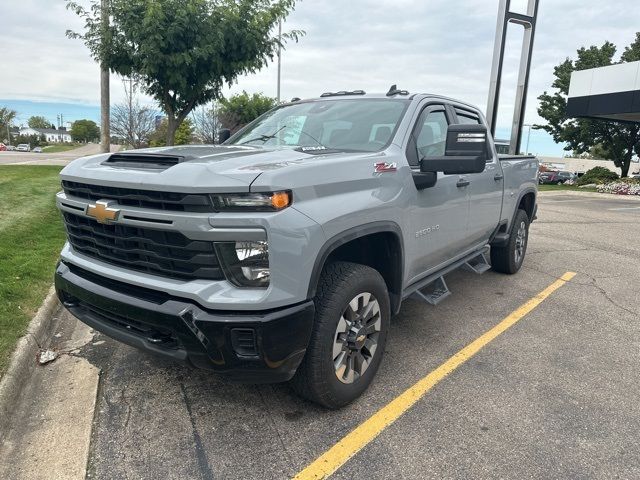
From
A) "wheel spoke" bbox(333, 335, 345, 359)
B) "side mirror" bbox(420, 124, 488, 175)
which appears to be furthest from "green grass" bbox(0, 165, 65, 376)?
"side mirror" bbox(420, 124, 488, 175)

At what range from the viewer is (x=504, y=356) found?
3807 mm

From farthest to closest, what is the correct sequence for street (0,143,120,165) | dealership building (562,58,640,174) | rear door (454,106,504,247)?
street (0,143,120,165)
dealership building (562,58,640,174)
rear door (454,106,504,247)

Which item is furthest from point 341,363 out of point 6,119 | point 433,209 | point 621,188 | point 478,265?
point 6,119

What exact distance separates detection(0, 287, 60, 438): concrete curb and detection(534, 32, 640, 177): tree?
3194cm

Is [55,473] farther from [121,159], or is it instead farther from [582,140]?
[582,140]

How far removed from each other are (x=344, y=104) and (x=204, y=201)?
206 cm

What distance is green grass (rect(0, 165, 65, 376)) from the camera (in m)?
3.77

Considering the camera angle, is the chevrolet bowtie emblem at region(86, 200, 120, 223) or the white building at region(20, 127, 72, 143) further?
the white building at region(20, 127, 72, 143)

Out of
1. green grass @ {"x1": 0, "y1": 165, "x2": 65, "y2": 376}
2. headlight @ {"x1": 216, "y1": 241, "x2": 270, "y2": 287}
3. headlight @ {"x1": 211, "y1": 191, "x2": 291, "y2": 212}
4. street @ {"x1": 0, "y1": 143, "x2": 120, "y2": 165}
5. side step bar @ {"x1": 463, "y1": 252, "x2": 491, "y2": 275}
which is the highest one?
headlight @ {"x1": 211, "y1": 191, "x2": 291, "y2": 212}

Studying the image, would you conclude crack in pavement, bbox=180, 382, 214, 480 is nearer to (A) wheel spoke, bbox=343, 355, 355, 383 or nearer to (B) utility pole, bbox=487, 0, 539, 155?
(A) wheel spoke, bbox=343, 355, 355, 383

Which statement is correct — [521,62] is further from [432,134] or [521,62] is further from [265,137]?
[265,137]

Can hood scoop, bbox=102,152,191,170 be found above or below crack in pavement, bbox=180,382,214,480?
above

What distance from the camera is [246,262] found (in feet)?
7.69

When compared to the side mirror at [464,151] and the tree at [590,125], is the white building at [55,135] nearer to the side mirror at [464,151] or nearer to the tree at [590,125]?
the tree at [590,125]
